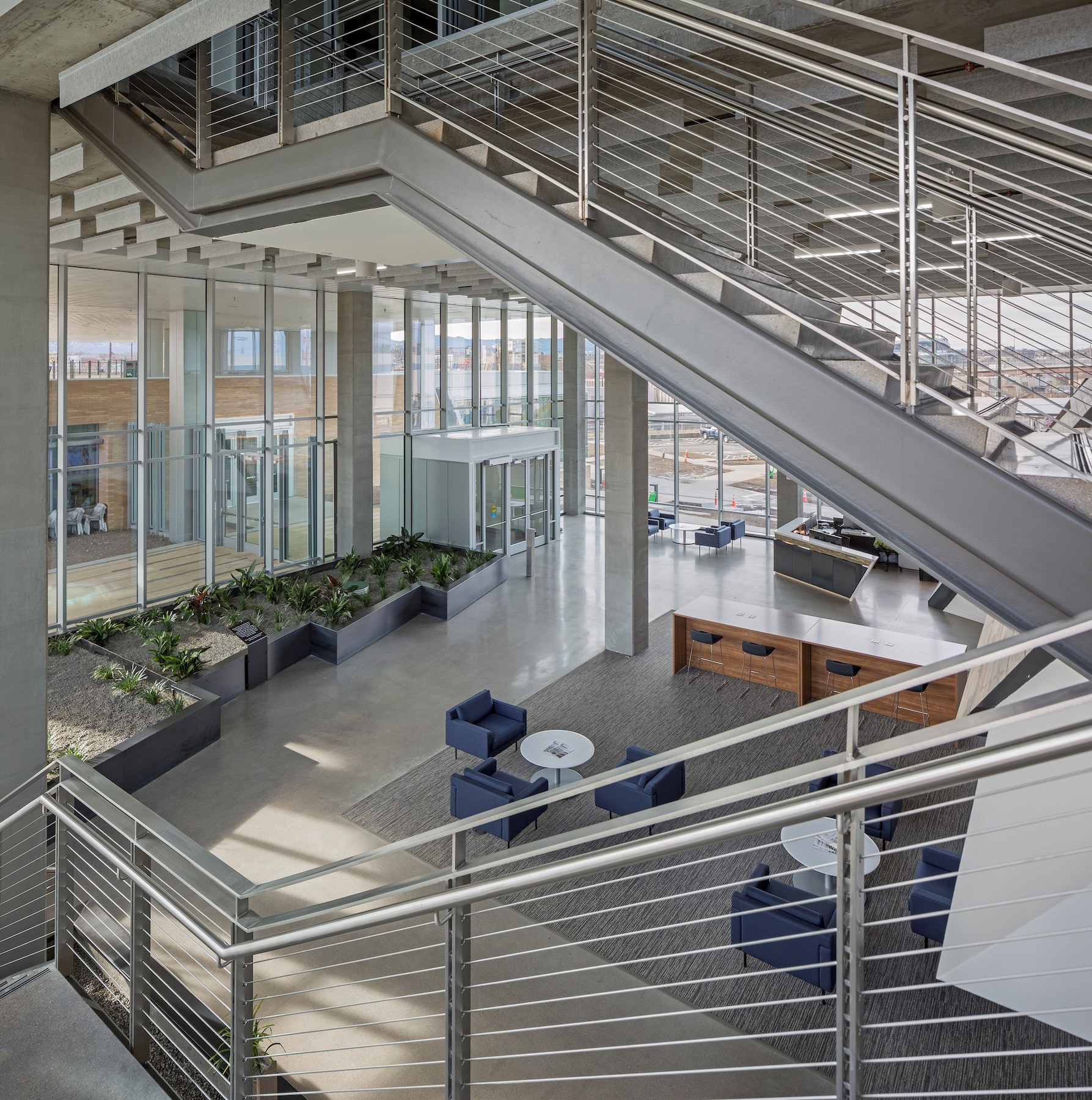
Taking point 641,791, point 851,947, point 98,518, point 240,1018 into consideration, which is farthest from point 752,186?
point 98,518

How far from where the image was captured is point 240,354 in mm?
13156

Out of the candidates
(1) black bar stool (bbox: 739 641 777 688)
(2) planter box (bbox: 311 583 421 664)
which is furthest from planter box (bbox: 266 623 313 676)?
(1) black bar stool (bbox: 739 641 777 688)

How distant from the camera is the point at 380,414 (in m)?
15.9

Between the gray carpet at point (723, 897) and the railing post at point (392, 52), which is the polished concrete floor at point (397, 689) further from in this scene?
the railing post at point (392, 52)

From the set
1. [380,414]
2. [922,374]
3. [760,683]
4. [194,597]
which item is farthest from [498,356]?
[922,374]

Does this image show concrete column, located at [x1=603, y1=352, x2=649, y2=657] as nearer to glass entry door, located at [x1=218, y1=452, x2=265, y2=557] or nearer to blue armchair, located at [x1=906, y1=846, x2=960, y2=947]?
blue armchair, located at [x1=906, y1=846, x2=960, y2=947]

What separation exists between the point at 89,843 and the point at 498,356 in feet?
53.9

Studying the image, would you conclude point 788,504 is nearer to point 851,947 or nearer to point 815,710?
point 815,710

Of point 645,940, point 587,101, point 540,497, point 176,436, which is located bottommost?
point 645,940

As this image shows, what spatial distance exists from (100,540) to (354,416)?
4550 millimetres

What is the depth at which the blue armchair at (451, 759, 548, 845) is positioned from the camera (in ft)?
22.0

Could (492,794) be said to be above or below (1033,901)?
below

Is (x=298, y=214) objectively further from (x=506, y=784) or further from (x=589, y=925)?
(x=589, y=925)

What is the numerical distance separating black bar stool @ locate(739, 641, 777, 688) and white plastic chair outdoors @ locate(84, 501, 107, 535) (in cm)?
862
